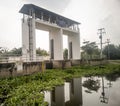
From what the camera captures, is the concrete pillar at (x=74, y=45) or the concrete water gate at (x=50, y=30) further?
the concrete pillar at (x=74, y=45)

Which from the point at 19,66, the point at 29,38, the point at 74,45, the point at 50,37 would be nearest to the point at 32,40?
the point at 29,38

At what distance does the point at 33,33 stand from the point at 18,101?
47.0ft

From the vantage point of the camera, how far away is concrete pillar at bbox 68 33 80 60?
3178 centimetres

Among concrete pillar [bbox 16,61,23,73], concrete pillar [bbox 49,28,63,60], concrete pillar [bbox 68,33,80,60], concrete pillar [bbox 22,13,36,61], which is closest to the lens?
concrete pillar [bbox 16,61,23,73]

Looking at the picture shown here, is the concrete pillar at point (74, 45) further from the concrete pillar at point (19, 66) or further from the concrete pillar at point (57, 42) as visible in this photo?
the concrete pillar at point (19, 66)

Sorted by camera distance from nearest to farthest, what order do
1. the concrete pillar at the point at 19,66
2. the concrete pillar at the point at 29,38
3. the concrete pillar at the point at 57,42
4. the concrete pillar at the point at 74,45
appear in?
the concrete pillar at the point at 19,66, the concrete pillar at the point at 29,38, the concrete pillar at the point at 57,42, the concrete pillar at the point at 74,45

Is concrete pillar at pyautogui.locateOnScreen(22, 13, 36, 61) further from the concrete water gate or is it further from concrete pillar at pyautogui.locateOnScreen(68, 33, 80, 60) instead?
concrete pillar at pyautogui.locateOnScreen(68, 33, 80, 60)

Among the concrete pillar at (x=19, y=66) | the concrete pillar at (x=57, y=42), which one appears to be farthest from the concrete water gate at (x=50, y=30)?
the concrete pillar at (x=19, y=66)

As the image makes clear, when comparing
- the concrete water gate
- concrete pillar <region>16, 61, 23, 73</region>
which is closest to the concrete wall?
the concrete water gate

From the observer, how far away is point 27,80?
12406mm

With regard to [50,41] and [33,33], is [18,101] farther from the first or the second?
[50,41]

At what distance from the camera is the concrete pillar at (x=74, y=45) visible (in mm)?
31781

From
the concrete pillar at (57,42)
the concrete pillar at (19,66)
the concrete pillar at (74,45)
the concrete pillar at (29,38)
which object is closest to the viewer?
the concrete pillar at (19,66)

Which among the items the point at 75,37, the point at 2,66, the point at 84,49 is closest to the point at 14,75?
the point at 2,66
